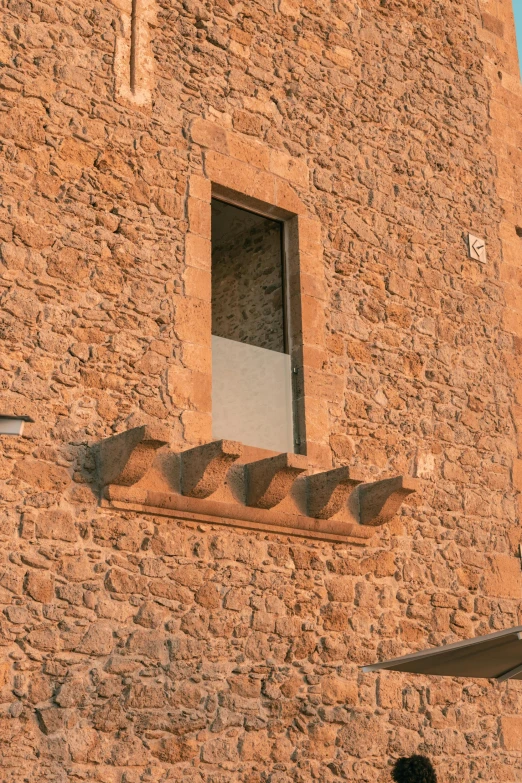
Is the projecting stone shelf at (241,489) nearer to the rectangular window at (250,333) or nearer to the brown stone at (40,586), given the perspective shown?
the rectangular window at (250,333)

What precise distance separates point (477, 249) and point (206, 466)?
3615 mm

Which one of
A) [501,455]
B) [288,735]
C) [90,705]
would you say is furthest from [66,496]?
[501,455]

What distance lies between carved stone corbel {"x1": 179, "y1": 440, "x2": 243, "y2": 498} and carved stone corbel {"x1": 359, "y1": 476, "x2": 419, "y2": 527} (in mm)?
1158

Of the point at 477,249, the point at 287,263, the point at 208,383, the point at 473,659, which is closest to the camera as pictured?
the point at 473,659

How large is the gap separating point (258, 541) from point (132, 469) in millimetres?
1069

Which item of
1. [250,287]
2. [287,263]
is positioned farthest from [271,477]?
[287,263]

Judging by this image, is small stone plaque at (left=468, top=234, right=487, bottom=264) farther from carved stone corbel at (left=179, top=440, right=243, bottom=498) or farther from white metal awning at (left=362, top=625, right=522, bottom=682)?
white metal awning at (left=362, top=625, right=522, bottom=682)

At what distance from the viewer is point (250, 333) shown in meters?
6.86

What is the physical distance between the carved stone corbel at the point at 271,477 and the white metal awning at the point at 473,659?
1176 millimetres

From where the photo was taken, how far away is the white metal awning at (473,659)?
504 centimetres

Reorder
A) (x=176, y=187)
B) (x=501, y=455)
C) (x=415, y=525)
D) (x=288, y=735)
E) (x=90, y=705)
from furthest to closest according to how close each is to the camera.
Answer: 1. (x=501, y=455)
2. (x=415, y=525)
3. (x=176, y=187)
4. (x=288, y=735)
5. (x=90, y=705)

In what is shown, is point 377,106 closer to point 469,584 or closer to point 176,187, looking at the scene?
point 176,187

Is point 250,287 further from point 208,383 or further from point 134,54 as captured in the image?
point 134,54

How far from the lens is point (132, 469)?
548cm
